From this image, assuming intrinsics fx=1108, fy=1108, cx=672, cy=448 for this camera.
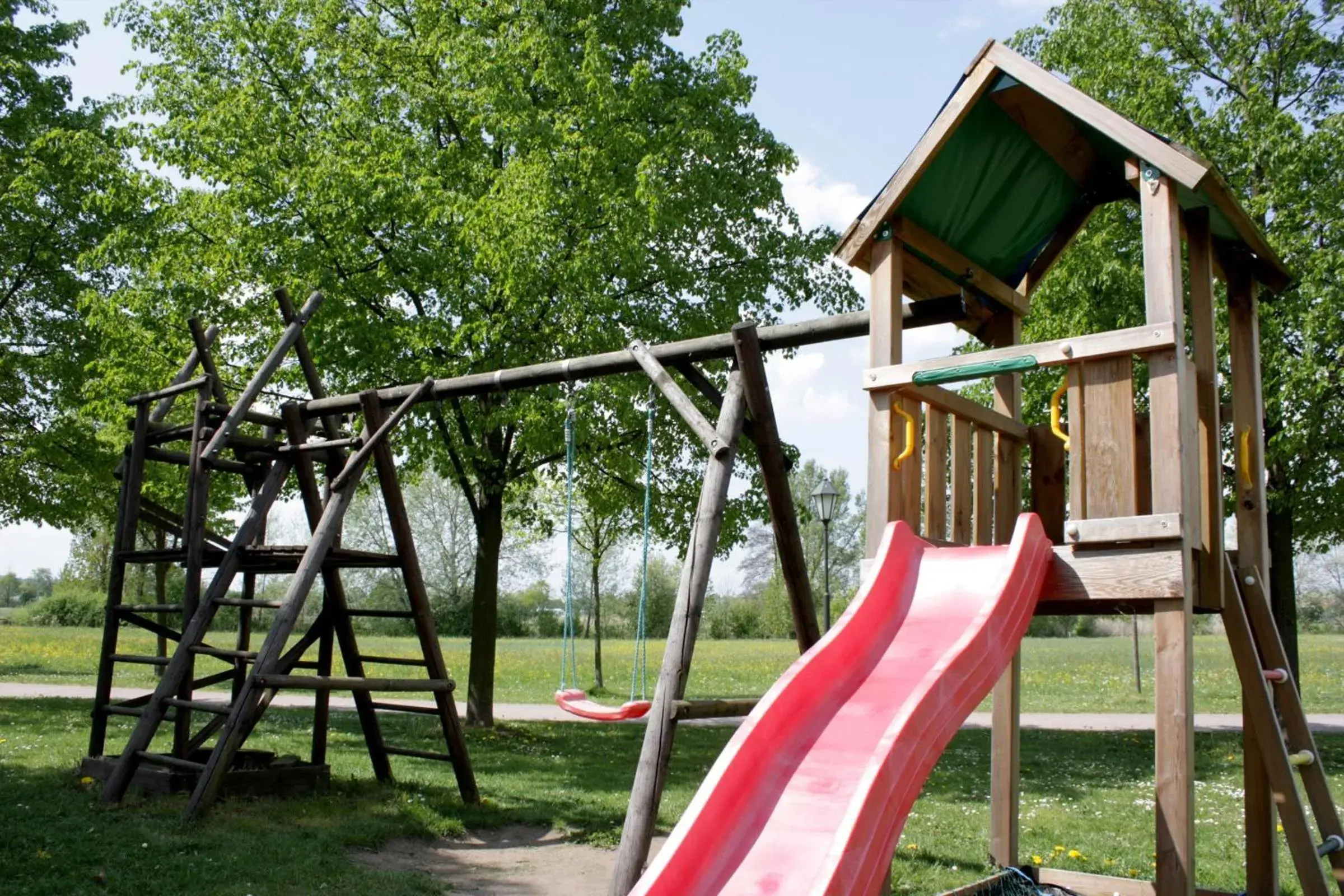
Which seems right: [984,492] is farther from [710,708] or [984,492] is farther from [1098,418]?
[710,708]

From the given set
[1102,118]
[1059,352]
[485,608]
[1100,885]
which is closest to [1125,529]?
[1059,352]

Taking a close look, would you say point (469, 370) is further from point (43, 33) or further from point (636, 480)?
point (43, 33)

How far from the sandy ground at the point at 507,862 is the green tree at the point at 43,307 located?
42.6 ft

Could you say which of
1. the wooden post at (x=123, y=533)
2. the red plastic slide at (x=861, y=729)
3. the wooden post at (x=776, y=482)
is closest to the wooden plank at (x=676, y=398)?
the wooden post at (x=776, y=482)

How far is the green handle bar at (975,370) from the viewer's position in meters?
4.98

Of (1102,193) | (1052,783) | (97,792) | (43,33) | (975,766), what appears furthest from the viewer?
(43,33)

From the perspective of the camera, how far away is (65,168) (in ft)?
58.3

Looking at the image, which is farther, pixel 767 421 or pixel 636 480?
pixel 636 480

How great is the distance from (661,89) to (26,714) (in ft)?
36.6

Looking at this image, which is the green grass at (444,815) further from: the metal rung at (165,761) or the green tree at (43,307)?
the green tree at (43,307)

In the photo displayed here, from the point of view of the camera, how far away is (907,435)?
213 inches

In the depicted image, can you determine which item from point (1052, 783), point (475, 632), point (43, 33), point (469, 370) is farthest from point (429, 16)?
point (1052, 783)

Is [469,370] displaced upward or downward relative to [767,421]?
upward

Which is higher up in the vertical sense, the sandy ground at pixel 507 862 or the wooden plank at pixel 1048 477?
the wooden plank at pixel 1048 477
